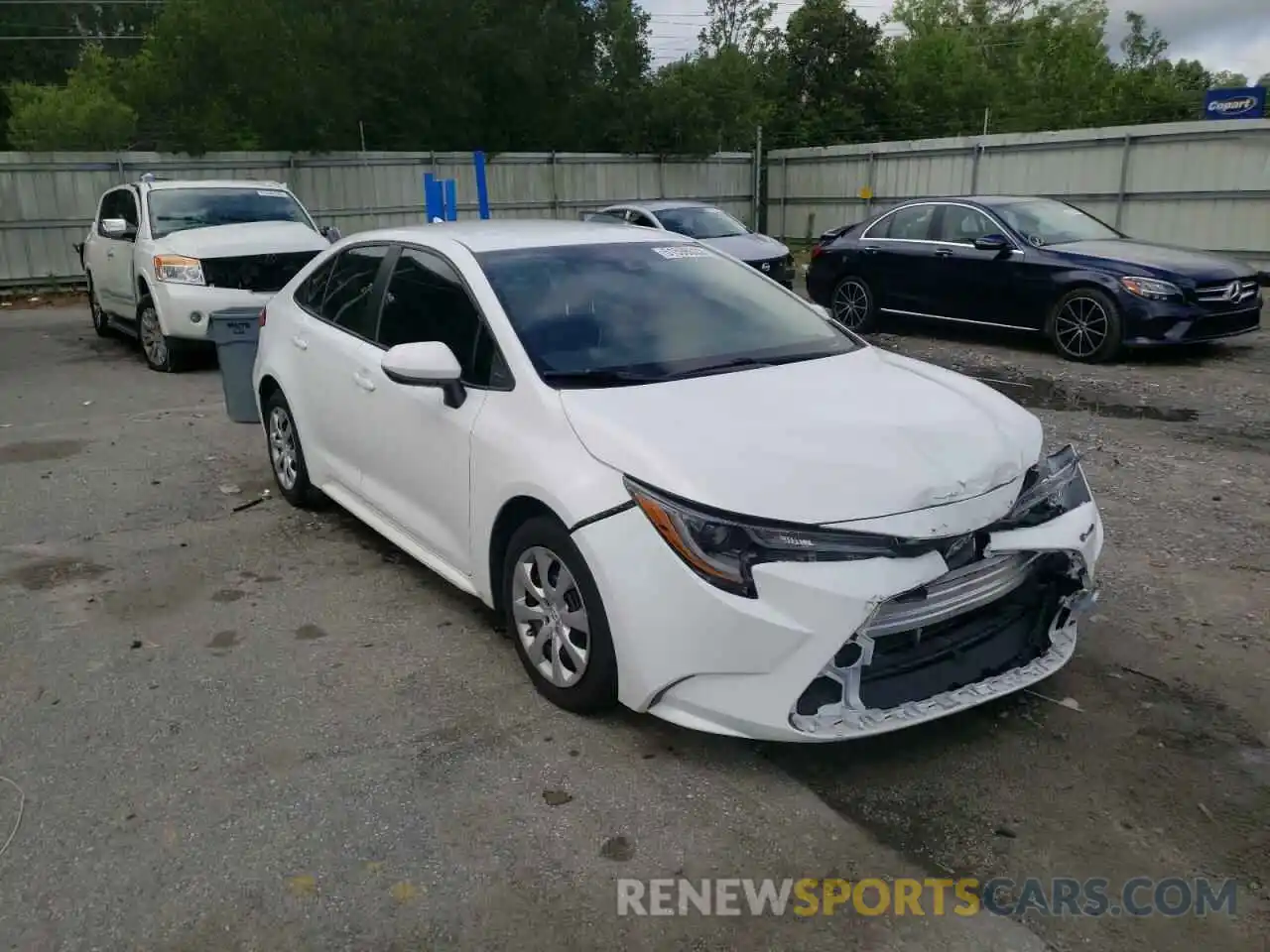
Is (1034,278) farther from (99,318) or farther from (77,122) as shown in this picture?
(77,122)

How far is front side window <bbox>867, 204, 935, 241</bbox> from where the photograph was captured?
1137 centimetres

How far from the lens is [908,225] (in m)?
11.6

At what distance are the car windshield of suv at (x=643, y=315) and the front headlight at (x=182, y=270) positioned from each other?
6505 millimetres

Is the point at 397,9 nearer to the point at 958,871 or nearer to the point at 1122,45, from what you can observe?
the point at 958,871

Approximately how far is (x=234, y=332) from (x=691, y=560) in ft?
18.6

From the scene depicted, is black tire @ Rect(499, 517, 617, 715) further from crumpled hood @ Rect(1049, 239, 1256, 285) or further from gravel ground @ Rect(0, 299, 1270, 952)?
crumpled hood @ Rect(1049, 239, 1256, 285)

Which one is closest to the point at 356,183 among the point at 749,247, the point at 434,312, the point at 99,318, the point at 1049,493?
the point at 99,318

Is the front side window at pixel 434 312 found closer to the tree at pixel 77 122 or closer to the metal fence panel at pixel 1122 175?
the metal fence panel at pixel 1122 175

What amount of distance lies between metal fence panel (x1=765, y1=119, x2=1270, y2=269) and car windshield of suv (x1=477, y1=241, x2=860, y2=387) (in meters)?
14.6

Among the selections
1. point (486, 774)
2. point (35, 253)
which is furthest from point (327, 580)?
point (35, 253)

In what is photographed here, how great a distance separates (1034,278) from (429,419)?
7791 mm

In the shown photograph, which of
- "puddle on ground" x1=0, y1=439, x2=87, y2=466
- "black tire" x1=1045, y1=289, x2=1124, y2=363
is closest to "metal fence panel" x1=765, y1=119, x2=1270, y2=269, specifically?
"black tire" x1=1045, y1=289, x2=1124, y2=363

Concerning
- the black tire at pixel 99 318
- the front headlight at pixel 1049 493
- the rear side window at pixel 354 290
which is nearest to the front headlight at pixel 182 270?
the black tire at pixel 99 318

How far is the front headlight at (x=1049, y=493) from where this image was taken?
3.41 meters
